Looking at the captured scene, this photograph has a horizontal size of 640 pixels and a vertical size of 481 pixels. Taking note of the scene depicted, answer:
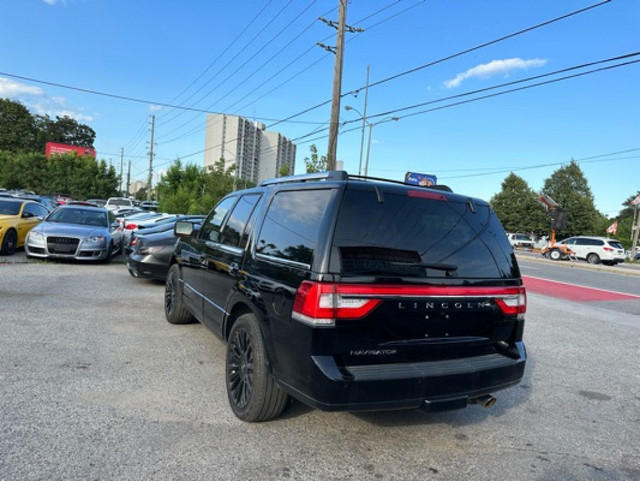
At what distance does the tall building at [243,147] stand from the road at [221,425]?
40.3m

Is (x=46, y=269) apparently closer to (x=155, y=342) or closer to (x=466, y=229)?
(x=155, y=342)

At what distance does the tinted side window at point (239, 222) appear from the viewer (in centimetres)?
412

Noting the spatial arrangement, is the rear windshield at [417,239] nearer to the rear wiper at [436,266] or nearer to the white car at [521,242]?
the rear wiper at [436,266]

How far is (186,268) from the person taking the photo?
558 centimetres

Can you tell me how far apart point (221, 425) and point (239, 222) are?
180 centimetres

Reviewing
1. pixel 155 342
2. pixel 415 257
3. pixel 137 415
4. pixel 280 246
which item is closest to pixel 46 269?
pixel 155 342

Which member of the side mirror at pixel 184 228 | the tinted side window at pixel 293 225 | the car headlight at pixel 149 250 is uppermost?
the tinted side window at pixel 293 225

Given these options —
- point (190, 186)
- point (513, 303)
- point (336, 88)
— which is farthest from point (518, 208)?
point (513, 303)

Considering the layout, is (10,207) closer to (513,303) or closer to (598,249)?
(513,303)

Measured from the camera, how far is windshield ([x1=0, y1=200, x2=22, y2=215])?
1207cm

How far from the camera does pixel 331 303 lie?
2.75 meters

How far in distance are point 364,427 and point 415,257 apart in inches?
58.6

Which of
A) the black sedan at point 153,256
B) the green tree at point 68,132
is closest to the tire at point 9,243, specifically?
the black sedan at point 153,256

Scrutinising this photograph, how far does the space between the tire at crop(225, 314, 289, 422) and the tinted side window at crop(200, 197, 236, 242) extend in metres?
1.43
